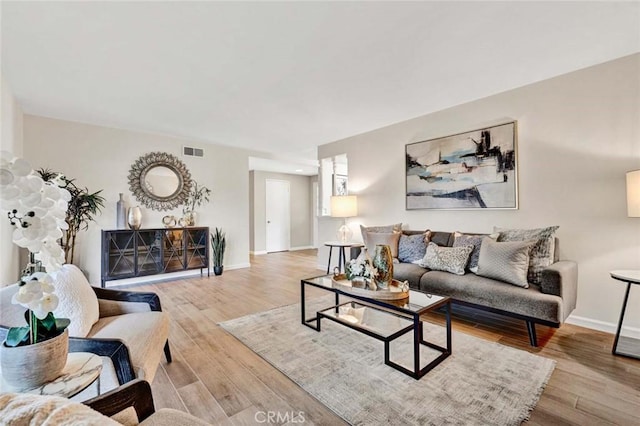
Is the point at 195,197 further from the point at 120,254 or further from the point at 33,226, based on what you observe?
the point at 33,226

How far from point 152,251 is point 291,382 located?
3540mm

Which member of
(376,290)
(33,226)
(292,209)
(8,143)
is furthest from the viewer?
(292,209)

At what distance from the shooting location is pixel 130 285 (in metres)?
4.37

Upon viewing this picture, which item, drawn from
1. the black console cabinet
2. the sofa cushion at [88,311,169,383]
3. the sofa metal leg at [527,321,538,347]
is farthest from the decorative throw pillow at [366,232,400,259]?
the black console cabinet

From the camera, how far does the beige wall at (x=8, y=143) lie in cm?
262

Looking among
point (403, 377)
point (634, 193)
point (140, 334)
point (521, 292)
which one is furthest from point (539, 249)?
→ point (140, 334)

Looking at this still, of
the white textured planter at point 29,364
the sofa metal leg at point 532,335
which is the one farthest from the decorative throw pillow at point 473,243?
the white textured planter at point 29,364

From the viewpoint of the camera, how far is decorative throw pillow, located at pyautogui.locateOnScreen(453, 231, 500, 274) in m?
2.93

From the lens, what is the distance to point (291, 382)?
1852 millimetres

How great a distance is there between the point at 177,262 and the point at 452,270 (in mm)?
4088

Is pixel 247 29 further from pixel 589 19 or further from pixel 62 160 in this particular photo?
pixel 62 160

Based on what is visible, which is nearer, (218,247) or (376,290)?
(376,290)

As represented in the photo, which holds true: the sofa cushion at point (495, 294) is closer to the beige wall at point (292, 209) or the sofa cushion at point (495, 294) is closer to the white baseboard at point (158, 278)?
the white baseboard at point (158, 278)

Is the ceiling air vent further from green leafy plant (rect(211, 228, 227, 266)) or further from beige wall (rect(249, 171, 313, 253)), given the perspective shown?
beige wall (rect(249, 171, 313, 253))
